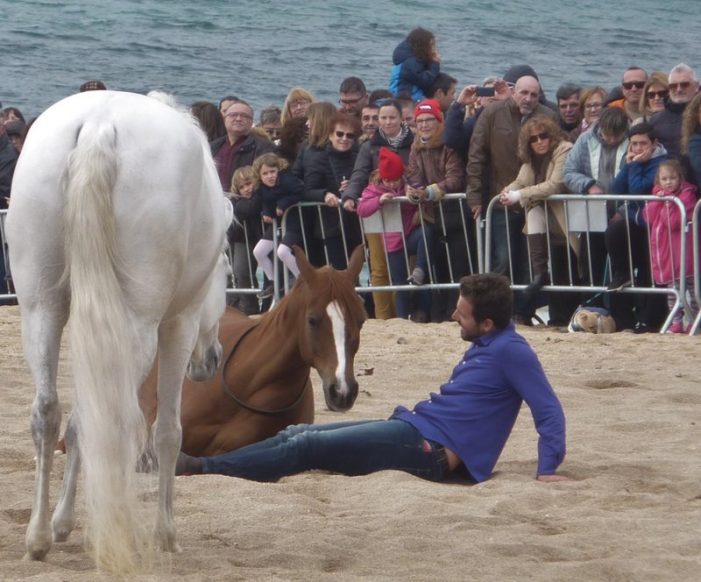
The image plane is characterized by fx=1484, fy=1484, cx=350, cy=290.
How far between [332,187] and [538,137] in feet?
5.94

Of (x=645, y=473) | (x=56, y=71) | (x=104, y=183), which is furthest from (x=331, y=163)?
(x=56, y=71)

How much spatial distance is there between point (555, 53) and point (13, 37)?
1361 centimetres

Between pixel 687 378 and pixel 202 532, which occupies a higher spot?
pixel 202 532

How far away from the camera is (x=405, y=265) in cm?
1201

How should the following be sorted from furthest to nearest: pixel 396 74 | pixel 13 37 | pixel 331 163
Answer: pixel 13 37 → pixel 396 74 → pixel 331 163

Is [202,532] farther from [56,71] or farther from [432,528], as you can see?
[56,71]

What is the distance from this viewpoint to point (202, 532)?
5.73 metres

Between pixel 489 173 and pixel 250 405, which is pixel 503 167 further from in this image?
pixel 250 405

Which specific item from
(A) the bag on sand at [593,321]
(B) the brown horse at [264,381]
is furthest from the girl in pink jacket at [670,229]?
(B) the brown horse at [264,381]

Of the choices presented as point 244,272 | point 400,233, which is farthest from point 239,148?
point 400,233

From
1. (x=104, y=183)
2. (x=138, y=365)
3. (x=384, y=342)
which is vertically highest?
(x=104, y=183)

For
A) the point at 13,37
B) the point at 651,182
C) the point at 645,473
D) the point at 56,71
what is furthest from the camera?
the point at 13,37

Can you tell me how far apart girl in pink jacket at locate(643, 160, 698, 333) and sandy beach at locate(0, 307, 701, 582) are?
1.85 meters

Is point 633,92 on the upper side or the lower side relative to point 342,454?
upper
